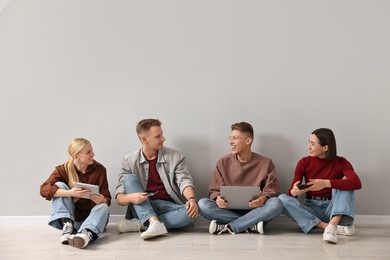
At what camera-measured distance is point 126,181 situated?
378 cm

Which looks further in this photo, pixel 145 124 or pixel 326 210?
pixel 145 124

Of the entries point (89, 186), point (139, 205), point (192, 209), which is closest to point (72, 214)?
point (89, 186)

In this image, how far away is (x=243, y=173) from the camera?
3906mm

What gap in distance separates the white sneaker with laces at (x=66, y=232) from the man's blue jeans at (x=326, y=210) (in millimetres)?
1376

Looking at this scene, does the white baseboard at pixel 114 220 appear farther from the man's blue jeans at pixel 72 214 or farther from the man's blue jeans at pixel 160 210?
the man's blue jeans at pixel 72 214

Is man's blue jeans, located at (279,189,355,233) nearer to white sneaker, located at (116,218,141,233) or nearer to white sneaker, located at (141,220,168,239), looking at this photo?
white sneaker, located at (141,220,168,239)

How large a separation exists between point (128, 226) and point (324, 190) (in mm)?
1370

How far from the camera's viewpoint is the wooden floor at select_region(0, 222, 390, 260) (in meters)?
2.98

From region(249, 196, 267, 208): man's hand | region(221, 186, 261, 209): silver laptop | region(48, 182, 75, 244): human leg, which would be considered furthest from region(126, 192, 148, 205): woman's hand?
region(249, 196, 267, 208): man's hand

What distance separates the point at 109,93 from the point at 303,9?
5.12 feet

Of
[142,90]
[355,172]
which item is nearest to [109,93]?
[142,90]

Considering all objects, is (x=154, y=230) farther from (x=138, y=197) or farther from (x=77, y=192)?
(x=77, y=192)

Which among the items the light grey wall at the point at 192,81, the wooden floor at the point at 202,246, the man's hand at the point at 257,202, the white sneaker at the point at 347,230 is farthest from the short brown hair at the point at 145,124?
the white sneaker at the point at 347,230

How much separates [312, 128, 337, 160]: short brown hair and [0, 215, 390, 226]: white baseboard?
23.0 inches
